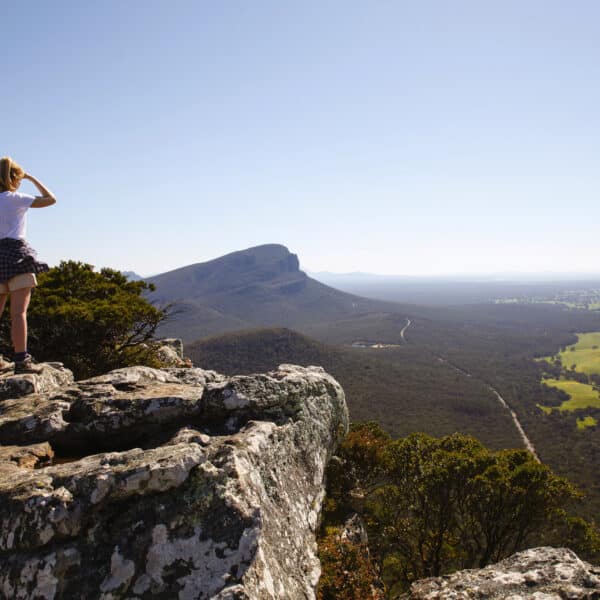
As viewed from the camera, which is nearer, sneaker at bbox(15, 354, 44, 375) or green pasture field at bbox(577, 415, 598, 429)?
sneaker at bbox(15, 354, 44, 375)

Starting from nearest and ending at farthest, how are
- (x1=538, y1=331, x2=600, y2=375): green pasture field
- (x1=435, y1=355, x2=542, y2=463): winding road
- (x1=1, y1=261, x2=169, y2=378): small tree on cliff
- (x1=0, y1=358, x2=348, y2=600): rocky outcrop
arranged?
(x1=0, y1=358, x2=348, y2=600): rocky outcrop
(x1=1, y1=261, x2=169, y2=378): small tree on cliff
(x1=435, y1=355, x2=542, y2=463): winding road
(x1=538, y1=331, x2=600, y2=375): green pasture field

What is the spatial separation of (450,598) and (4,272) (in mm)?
9651

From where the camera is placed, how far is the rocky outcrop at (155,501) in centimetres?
440

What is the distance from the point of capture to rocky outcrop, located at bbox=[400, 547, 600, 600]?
552 centimetres

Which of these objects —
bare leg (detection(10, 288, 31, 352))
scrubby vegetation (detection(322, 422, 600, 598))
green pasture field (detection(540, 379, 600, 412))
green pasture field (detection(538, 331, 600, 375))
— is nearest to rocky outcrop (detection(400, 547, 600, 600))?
scrubby vegetation (detection(322, 422, 600, 598))

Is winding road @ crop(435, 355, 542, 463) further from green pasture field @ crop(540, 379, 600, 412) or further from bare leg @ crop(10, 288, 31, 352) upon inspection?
bare leg @ crop(10, 288, 31, 352)

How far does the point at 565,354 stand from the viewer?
186750 mm

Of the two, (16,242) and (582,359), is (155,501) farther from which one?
(582,359)

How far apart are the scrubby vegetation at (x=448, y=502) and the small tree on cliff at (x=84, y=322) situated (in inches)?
399

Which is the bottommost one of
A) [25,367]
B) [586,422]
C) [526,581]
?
[586,422]

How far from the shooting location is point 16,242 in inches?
288

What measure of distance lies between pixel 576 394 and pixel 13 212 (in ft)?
496

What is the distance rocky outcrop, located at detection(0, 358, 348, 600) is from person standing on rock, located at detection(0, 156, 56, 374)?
6.72ft

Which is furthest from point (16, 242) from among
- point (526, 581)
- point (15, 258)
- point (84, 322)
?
point (526, 581)
